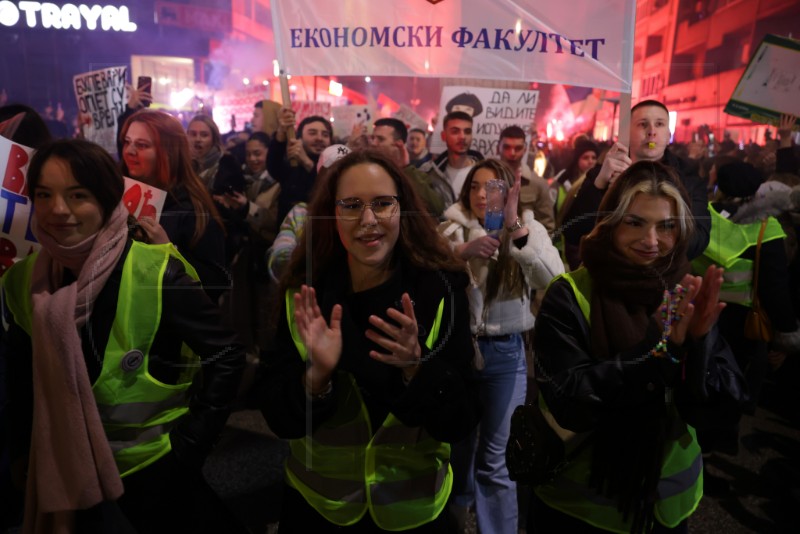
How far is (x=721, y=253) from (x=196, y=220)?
1993 millimetres

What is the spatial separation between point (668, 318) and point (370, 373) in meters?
0.79

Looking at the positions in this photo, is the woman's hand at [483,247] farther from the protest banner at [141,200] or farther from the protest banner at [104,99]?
the protest banner at [104,99]

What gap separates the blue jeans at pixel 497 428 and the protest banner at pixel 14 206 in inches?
75.0

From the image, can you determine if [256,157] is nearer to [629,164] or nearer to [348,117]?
[348,117]

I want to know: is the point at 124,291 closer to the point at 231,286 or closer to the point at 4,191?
the point at 231,286

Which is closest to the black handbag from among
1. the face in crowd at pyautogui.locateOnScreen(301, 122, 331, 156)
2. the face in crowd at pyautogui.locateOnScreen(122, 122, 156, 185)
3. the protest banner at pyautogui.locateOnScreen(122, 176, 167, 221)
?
the protest banner at pyautogui.locateOnScreen(122, 176, 167, 221)

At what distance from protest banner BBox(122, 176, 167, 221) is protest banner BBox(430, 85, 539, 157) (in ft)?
11.7

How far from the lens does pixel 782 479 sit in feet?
11.6

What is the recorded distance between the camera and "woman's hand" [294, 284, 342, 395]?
4.93 ft

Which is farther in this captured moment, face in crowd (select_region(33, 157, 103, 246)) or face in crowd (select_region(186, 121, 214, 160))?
face in crowd (select_region(186, 121, 214, 160))

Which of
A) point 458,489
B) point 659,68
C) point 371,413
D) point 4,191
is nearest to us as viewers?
point 371,413

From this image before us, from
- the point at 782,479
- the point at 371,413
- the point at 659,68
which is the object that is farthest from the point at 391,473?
the point at 782,479

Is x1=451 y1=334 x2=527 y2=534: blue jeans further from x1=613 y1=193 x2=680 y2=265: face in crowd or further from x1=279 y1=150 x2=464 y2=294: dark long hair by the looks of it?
x1=613 y1=193 x2=680 y2=265: face in crowd

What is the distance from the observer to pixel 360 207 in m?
1.67
